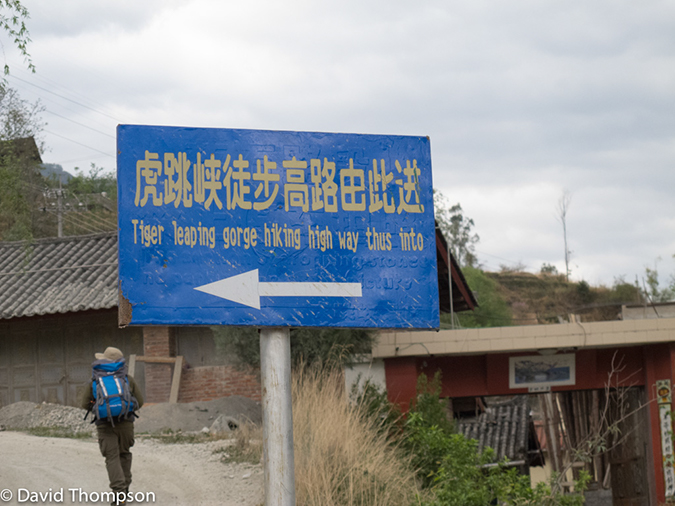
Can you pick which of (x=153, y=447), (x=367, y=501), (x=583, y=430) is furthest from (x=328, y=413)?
(x=583, y=430)

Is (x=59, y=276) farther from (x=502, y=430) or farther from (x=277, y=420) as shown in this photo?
(x=502, y=430)

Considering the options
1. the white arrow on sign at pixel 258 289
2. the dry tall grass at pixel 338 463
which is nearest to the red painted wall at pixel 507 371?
the dry tall grass at pixel 338 463

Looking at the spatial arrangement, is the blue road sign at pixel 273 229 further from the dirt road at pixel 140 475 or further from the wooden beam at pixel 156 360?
the wooden beam at pixel 156 360

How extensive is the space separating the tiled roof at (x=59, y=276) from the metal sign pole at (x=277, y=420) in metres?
11.4

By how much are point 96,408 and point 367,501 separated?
273cm

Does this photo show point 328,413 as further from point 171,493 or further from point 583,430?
point 583,430

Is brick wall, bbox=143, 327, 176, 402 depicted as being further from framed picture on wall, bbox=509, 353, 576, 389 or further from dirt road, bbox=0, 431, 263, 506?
framed picture on wall, bbox=509, 353, 576, 389

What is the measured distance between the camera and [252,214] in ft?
12.6

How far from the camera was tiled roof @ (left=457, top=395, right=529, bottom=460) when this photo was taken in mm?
21359

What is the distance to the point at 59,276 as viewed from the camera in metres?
16.2

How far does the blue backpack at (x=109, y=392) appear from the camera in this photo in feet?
21.5

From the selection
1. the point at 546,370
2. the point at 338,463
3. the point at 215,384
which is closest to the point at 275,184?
the point at 338,463

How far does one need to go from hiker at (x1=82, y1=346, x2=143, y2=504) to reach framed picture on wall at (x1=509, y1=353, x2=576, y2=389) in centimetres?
853

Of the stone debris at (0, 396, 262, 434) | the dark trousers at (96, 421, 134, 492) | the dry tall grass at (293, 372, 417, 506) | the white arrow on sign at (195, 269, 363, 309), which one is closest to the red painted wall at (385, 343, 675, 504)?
the stone debris at (0, 396, 262, 434)
